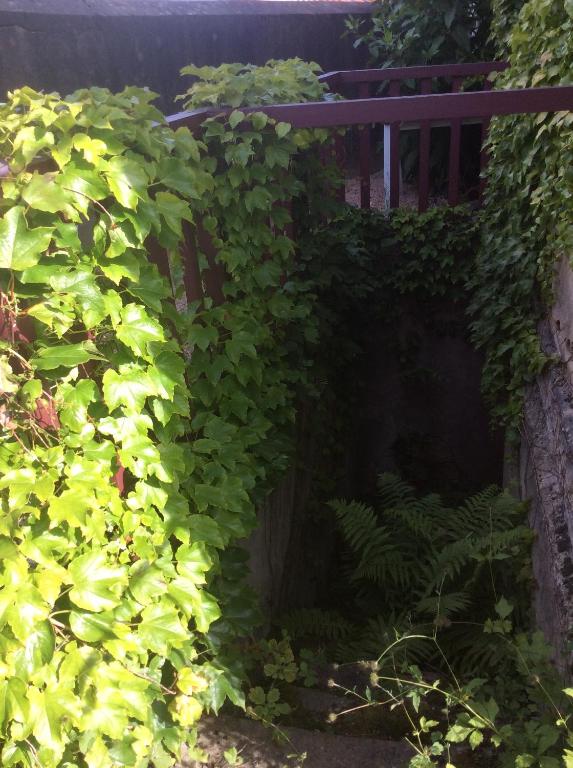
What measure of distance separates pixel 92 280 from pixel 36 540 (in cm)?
65

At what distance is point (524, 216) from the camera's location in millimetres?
3834

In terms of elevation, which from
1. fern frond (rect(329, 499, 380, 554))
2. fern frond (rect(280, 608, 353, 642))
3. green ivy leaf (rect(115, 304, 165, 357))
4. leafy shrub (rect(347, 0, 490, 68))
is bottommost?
fern frond (rect(280, 608, 353, 642))

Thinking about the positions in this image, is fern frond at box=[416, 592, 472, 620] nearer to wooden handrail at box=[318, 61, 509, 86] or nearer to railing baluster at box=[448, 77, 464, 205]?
railing baluster at box=[448, 77, 464, 205]

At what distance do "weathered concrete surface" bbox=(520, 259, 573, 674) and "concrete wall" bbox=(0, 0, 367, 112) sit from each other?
388 cm

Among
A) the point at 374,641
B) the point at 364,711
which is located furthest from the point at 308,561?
the point at 364,711

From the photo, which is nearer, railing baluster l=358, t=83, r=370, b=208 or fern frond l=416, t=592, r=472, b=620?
fern frond l=416, t=592, r=472, b=620

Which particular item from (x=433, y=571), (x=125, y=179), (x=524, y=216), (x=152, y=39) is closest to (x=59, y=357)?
(x=125, y=179)

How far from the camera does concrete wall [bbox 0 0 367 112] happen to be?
4.27 metres

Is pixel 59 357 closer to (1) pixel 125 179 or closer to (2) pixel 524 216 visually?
(1) pixel 125 179

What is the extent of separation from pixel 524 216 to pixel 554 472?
1751 millimetres

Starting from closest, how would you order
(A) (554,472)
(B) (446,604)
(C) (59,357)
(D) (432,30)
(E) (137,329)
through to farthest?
1. (C) (59,357)
2. (E) (137,329)
3. (A) (554,472)
4. (B) (446,604)
5. (D) (432,30)

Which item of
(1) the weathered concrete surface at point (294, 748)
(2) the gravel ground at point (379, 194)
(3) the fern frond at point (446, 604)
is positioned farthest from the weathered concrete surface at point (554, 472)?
(2) the gravel ground at point (379, 194)

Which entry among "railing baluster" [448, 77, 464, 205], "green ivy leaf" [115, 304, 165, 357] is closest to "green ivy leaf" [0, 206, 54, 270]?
"green ivy leaf" [115, 304, 165, 357]

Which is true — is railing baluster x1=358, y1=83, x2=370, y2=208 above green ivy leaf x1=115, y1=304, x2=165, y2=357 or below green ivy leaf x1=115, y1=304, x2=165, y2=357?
above
